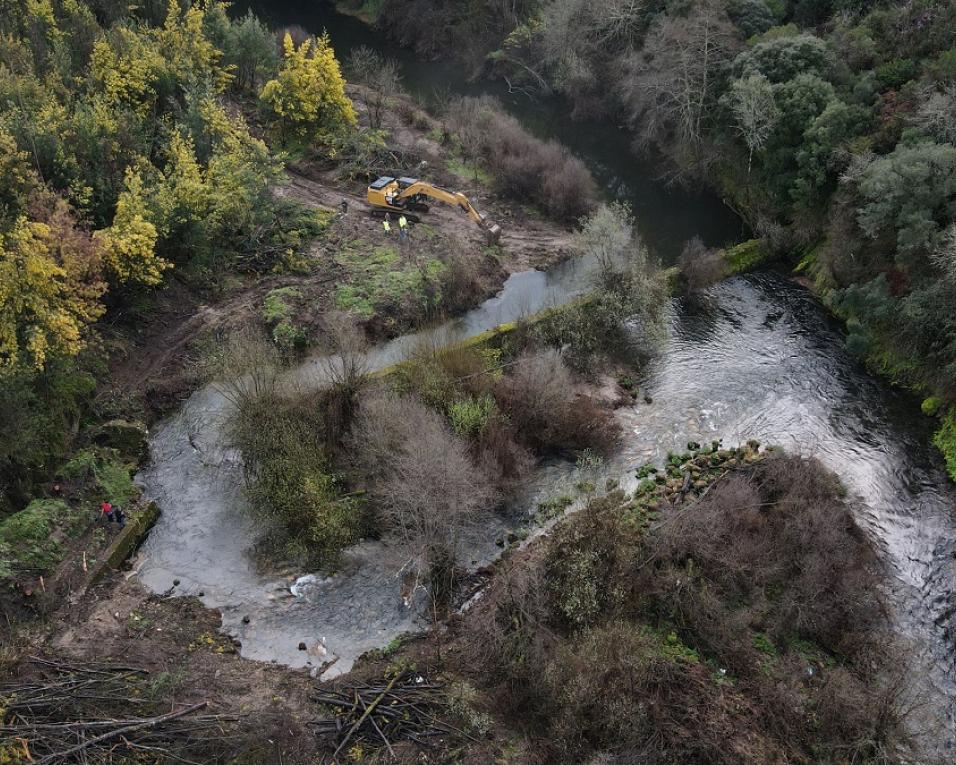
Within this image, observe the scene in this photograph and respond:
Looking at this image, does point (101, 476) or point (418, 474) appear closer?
point (418, 474)

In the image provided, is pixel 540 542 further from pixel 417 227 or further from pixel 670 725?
pixel 417 227

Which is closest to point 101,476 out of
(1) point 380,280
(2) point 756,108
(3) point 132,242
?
(3) point 132,242

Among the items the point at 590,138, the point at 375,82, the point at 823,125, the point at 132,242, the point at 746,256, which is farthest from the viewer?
the point at 375,82

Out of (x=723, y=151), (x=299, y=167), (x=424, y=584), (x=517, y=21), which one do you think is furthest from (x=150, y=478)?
(x=517, y=21)

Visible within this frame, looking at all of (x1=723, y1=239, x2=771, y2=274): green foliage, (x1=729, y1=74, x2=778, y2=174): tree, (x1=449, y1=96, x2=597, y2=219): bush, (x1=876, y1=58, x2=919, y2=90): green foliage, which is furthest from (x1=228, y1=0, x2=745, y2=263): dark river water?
(x1=876, y1=58, x2=919, y2=90): green foliage

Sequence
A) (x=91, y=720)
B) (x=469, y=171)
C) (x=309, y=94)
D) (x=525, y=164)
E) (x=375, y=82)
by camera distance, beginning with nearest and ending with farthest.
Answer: (x=91, y=720) → (x=525, y=164) → (x=309, y=94) → (x=469, y=171) → (x=375, y=82)

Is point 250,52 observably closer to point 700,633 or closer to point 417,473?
point 417,473

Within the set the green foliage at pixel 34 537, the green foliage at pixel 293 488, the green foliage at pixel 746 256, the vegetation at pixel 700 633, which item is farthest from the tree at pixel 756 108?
the green foliage at pixel 34 537

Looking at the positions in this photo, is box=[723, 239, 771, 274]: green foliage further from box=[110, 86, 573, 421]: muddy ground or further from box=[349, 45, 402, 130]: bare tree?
box=[349, 45, 402, 130]: bare tree
